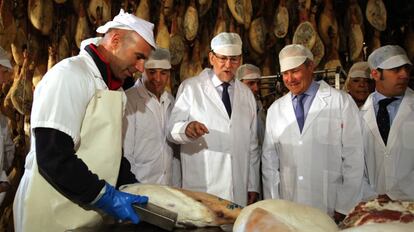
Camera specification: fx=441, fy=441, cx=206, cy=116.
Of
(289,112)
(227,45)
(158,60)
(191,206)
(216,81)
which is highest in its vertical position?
(227,45)

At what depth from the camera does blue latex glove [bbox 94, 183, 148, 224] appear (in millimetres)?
2041

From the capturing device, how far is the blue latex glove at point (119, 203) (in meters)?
2.04

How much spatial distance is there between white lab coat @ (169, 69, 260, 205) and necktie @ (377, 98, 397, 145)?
43.0 inches

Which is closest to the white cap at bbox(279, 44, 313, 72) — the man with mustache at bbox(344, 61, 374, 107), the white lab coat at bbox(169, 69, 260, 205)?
the white lab coat at bbox(169, 69, 260, 205)

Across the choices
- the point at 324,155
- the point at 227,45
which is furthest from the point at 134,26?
the point at 324,155

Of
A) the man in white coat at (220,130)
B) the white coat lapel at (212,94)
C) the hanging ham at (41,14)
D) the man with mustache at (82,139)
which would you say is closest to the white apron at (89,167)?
the man with mustache at (82,139)

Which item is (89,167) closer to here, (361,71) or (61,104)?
(61,104)

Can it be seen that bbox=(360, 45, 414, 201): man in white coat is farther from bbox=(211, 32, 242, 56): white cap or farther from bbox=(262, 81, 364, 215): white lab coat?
bbox=(211, 32, 242, 56): white cap

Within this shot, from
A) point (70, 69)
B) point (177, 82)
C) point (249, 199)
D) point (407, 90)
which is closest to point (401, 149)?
point (407, 90)

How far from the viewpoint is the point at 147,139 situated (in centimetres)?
394

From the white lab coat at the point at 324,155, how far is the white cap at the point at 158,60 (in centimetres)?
125

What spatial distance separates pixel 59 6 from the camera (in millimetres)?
5609

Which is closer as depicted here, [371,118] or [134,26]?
[134,26]

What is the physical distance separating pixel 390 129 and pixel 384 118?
0.11 metres
